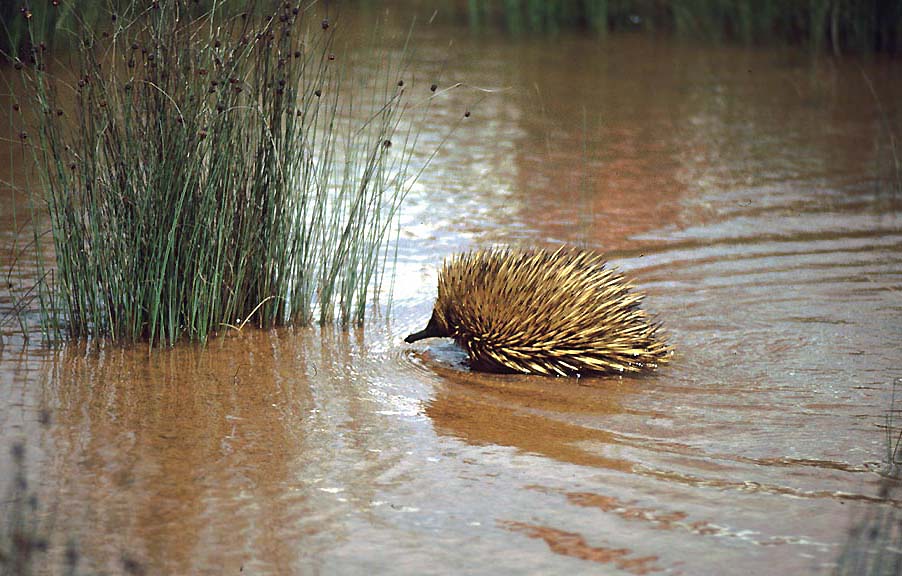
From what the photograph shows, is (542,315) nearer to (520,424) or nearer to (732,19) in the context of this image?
(520,424)

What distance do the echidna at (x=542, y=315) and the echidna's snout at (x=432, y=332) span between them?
1 centimetres

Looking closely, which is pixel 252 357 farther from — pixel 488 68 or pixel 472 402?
pixel 488 68

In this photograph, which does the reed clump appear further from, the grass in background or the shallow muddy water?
the grass in background

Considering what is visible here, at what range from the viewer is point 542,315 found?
15.7 ft

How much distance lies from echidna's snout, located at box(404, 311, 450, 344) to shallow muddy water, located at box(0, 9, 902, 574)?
15 cm

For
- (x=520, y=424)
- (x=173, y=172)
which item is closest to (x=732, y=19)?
(x=173, y=172)

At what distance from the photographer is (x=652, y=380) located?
4.90 meters

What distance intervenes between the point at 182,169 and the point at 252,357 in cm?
77

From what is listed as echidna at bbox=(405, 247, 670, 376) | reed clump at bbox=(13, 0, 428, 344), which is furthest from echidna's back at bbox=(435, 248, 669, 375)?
reed clump at bbox=(13, 0, 428, 344)

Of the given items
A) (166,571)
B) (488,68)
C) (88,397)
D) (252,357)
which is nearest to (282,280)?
(252,357)

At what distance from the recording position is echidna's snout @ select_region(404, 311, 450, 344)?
4.97m

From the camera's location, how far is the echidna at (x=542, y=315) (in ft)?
15.7

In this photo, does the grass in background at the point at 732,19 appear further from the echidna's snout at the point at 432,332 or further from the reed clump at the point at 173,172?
the echidna's snout at the point at 432,332

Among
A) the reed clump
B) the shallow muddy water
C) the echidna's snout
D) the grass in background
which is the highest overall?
the grass in background
